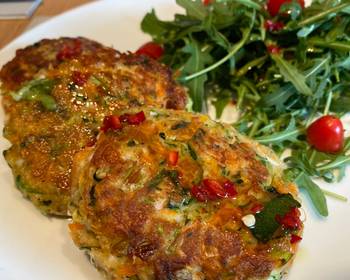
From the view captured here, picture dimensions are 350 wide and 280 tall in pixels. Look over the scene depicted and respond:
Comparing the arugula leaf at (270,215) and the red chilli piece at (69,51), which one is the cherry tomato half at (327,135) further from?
the red chilli piece at (69,51)

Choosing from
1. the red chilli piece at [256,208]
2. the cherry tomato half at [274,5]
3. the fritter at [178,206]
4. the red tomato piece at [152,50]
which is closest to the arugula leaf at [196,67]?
the red tomato piece at [152,50]

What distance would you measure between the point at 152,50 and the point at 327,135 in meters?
1.72

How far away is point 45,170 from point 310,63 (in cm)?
217

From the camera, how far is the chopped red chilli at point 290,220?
233 cm

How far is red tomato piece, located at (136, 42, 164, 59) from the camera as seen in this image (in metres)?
4.11

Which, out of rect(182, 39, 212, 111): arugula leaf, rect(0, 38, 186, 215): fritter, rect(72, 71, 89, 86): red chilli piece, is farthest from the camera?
rect(182, 39, 212, 111): arugula leaf

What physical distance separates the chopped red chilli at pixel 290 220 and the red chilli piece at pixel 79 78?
1606 millimetres

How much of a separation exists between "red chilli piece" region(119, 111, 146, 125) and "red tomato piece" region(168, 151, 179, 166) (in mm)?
276

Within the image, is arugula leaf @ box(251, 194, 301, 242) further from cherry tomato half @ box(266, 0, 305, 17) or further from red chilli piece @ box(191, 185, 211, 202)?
cherry tomato half @ box(266, 0, 305, 17)

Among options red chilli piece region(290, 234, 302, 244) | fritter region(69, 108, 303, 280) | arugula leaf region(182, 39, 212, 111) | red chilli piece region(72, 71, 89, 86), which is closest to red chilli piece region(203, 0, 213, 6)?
arugula leaf region(182, 39, 212, 111)

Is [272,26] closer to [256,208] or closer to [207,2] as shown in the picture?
[207,2]

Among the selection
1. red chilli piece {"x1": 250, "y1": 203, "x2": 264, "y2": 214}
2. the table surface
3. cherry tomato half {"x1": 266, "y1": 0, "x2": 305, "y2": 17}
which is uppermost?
the table surface

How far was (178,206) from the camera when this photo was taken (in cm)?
236

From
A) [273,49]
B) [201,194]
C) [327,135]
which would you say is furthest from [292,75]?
[201,194]
